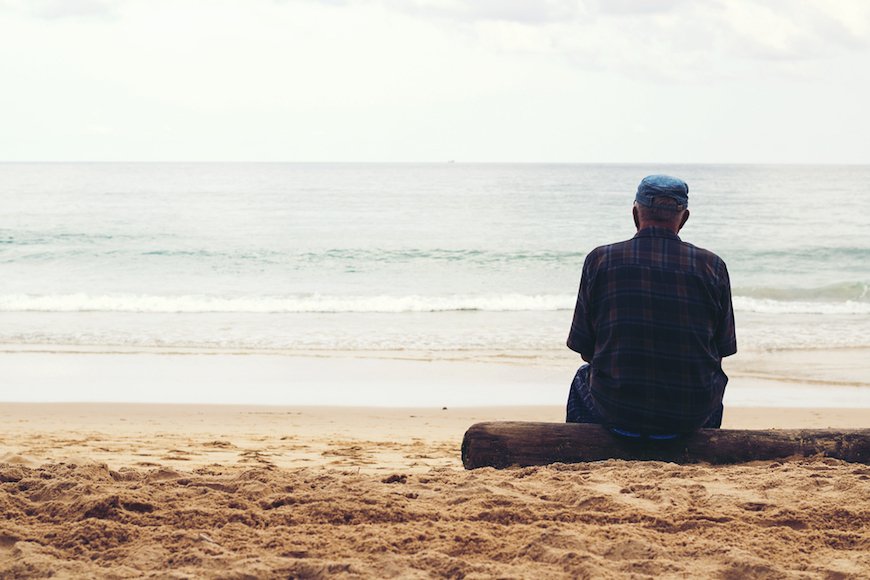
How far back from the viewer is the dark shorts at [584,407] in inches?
170

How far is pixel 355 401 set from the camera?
26.8 feet

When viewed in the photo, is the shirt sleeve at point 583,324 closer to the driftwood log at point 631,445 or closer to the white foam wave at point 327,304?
the driftwood log at point 631,445

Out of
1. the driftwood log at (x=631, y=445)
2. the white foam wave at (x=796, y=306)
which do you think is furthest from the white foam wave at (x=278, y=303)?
the driftwood log at (x=631, y=445)

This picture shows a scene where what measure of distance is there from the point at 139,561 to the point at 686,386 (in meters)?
2.45

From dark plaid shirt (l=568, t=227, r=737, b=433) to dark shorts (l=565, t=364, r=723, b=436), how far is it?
27 centimetres

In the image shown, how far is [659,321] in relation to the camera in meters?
3.89

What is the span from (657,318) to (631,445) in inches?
28.1

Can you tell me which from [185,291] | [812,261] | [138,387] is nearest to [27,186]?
[185,291]

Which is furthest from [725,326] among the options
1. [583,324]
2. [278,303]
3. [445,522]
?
[278,303]

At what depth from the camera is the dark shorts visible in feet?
14.2

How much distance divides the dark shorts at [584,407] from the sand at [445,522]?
27 centimetres

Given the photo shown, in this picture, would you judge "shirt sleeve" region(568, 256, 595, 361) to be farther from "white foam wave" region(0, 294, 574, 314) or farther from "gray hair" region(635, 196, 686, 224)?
"white foam wave" region(0, 294, 574, 314)

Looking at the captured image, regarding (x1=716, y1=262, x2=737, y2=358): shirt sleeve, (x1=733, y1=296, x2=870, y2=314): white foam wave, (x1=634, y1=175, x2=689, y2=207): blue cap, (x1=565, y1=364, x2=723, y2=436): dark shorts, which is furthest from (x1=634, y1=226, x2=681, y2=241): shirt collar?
(x1=733, y1=296, x2=870, y2=314): white foam wave

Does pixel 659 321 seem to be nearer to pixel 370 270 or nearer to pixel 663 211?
pixel 663 211
